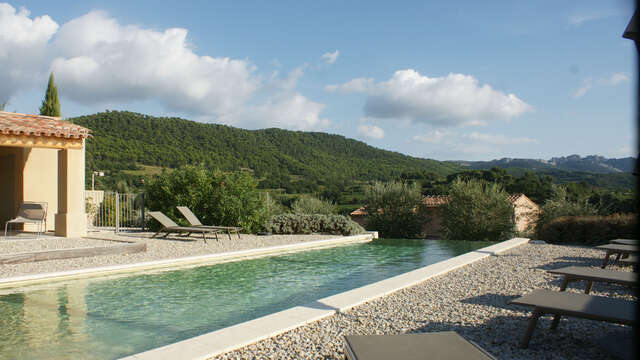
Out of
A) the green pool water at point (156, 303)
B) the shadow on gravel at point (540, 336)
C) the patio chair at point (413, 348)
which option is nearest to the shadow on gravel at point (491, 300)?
the shadow on gravel at point (540, 336)

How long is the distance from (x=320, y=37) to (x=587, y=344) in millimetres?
13918

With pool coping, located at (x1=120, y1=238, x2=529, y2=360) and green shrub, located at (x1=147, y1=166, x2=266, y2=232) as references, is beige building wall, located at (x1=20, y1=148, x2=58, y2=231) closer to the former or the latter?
green shrub, located at (x1=147, y1=166, x2=266, y2=232)

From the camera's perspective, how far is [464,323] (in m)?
4.43

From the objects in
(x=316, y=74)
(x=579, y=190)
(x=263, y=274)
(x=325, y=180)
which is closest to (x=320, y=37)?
(x=316, y=74)

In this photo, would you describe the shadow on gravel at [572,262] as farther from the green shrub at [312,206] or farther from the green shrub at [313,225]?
→ the green shrub at [312,206]

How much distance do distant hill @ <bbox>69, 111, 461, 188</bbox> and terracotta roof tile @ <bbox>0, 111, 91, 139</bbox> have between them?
1843cm

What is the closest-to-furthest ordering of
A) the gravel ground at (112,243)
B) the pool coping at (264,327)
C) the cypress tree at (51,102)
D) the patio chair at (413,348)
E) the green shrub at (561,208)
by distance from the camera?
1. the patio chair at (413,348)
2. the pool coping at (264,327)
3. the gravel ground at (112,243)
4. the green shrub at (561,208)
5. the cypress tree at (51,102)

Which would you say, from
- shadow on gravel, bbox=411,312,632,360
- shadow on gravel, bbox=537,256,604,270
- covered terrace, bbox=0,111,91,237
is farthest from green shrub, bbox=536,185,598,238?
covered terrace, bbox=0,111,91,237

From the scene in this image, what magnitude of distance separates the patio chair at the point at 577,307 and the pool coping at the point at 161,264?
6963 millimetres

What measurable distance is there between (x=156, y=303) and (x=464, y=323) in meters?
4.11

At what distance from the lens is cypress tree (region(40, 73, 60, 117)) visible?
25250mm

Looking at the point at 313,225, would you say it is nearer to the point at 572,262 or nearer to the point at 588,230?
the point at 588,230

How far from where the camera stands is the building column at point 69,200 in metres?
11.6

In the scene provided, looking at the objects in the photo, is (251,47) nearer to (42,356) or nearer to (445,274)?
(445,274)
